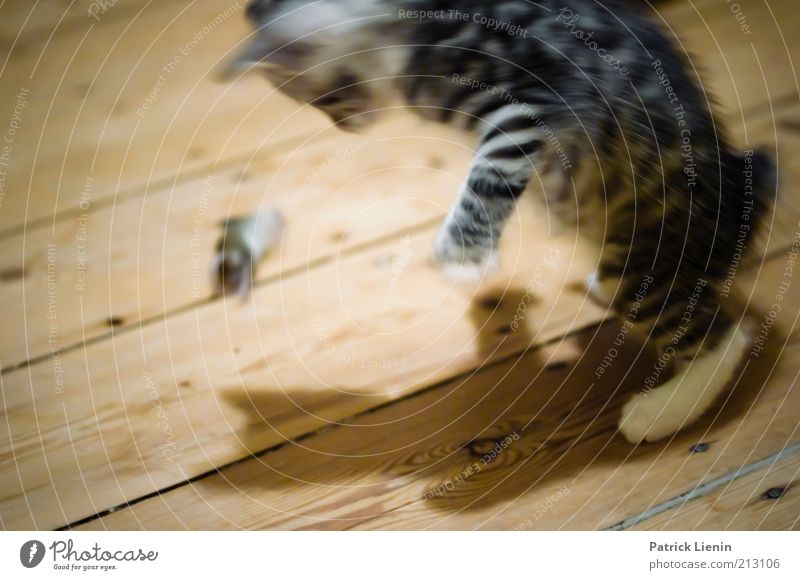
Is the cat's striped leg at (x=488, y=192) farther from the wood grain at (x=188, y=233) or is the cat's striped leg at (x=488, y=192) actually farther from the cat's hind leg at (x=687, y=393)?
the cat's hind leg at (x=687, y=393)

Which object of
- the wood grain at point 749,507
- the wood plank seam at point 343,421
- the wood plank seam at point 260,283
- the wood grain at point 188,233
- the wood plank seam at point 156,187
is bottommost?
the wood grain at point 749,507

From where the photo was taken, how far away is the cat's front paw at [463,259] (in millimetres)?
571

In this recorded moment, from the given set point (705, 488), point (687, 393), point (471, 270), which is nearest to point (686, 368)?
point (687, 393)

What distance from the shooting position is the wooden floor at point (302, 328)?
0.52 m

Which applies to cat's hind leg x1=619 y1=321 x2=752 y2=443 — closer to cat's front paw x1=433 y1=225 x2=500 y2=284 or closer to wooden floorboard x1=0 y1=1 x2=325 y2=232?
cat's front paw x1=433 y1=225 x2=500 y2=284

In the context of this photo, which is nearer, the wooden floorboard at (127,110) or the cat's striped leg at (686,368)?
the wooden floorboard at (127,110)

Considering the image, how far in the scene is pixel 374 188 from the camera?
56 cm

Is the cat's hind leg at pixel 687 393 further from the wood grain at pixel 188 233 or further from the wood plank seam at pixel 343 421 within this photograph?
the wood grain at pixel 188 233

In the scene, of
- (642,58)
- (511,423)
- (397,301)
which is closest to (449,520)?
(511,423)

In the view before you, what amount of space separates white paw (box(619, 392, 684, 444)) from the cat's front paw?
0.20 metres

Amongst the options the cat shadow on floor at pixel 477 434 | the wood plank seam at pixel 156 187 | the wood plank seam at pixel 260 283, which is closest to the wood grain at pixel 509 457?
the cat shadow on floor at pixel 477 434

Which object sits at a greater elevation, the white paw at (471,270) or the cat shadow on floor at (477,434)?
the white paw at (471,270)

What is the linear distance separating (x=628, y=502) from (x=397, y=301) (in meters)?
0.31
